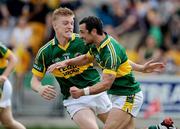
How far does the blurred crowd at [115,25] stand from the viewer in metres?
19.3

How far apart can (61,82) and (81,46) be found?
66cm

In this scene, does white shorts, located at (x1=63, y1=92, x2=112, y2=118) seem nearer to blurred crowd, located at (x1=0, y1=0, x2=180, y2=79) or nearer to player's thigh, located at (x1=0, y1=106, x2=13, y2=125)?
player's thigh, located at (x1=0, y1=106, x2=13, y2=125)

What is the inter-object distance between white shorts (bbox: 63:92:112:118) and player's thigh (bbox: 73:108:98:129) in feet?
0.25

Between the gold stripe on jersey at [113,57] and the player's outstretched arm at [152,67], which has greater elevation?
the gold stripe on jersey at [113,57]

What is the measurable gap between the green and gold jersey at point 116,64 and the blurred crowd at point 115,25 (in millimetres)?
7154

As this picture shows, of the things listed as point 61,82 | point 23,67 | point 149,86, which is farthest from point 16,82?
point 61,82

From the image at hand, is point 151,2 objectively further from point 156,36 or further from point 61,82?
point 61,82

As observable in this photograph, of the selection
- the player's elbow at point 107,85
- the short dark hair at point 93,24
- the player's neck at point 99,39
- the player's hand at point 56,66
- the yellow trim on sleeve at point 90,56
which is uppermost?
Result: the short dark hair at point 93,24

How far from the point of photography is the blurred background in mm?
17938

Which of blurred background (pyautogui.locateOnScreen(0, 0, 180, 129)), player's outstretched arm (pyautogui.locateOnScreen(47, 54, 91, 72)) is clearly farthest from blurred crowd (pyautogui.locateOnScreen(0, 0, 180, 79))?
player's outstretched arm (pyautogui.locateOnScreen(47, 54, 91, 72))

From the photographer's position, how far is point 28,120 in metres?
18.1

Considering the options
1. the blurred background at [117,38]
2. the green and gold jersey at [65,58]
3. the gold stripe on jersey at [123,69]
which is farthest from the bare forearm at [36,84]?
the blurred background at [117,38]

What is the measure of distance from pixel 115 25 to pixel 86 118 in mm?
8479

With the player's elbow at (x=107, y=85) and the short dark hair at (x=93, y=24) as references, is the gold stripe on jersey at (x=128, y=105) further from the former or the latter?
the short dark hair at (x=93, y=24)
